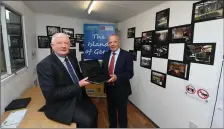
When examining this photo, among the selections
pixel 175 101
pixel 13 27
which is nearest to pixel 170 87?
pixel 175 101

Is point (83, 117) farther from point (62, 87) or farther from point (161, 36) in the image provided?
point (161, 36)

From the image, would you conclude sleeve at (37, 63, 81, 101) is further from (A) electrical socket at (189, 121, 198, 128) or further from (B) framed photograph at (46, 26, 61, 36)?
(B) framed photograph at (46, 26, 61, 36)

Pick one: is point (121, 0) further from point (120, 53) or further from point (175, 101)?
point (175, 101)

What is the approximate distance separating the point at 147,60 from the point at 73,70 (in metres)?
1.44

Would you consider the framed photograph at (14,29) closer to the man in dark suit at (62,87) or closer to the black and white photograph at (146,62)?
the man in dark suit at (62,87)

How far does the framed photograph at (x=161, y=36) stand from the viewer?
1.80 m

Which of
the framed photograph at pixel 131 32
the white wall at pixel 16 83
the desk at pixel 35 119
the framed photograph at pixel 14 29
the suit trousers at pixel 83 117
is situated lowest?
the desk at pixel 35 119

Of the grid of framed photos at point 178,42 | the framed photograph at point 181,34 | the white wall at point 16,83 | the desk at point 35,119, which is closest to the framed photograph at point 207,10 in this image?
the grid of framed photos at point 178,42

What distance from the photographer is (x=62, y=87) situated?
116 cm

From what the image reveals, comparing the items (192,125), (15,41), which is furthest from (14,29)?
(192,125)

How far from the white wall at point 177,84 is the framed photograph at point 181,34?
59mm

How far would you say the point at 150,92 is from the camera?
7.25 ft

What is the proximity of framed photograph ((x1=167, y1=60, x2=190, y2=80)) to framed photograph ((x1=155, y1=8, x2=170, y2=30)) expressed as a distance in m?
0.54

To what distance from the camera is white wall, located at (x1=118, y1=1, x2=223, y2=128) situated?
124 centimetres
